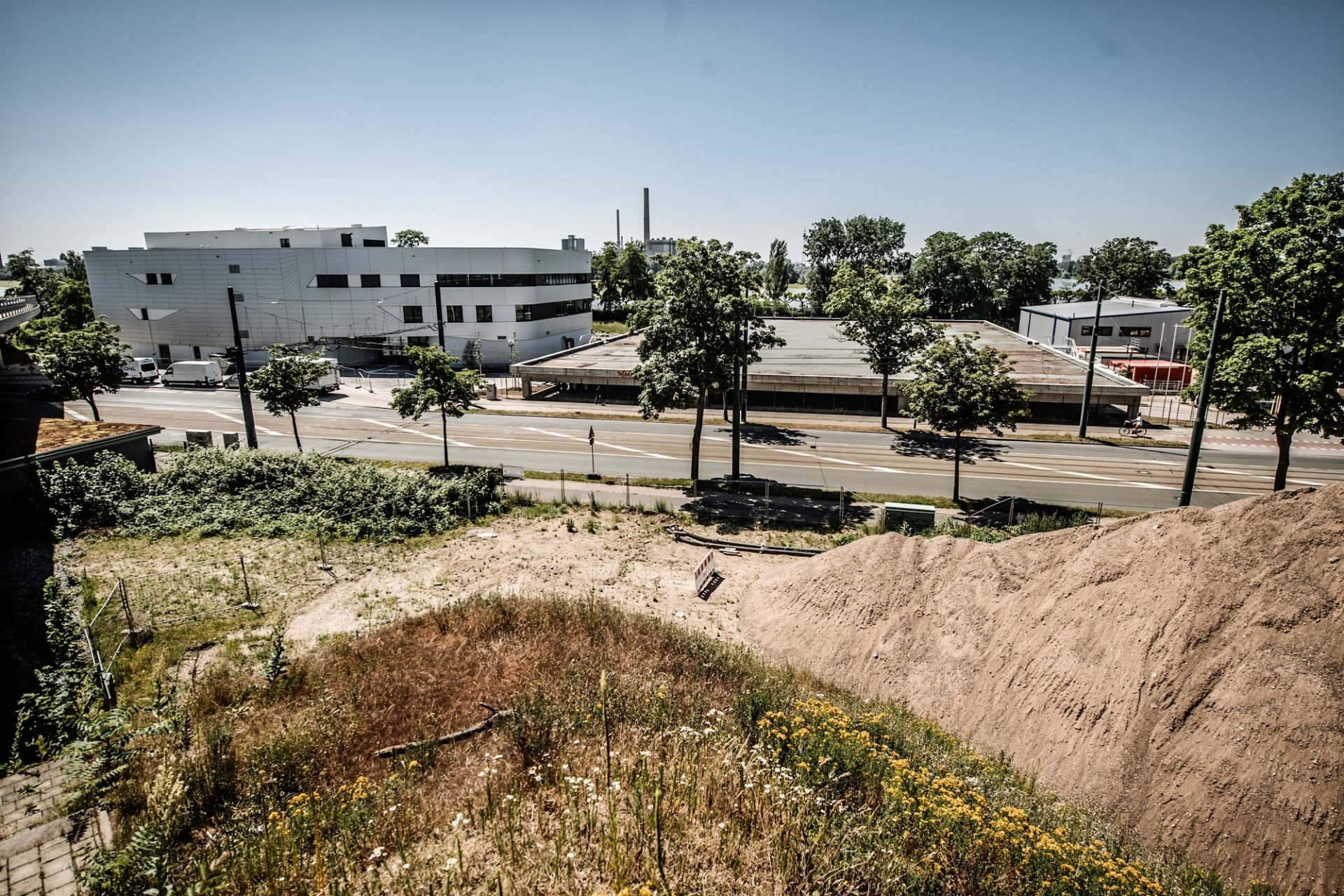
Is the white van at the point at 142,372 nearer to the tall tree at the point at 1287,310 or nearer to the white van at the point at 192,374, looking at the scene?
the white van at the point at 192,374

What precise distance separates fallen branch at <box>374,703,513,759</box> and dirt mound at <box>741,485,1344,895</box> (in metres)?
7.00

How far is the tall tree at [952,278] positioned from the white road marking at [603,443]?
6068 cm

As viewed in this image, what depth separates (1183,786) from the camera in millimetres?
8812

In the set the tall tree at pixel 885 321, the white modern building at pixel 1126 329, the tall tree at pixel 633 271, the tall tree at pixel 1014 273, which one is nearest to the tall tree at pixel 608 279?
the tall tree at pixel 633 271

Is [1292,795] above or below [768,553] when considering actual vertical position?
above

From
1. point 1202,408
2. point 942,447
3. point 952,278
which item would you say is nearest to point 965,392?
→ point 1202,408

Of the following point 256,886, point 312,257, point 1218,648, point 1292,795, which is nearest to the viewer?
point 256,886

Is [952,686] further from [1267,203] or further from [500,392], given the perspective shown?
[500,392]

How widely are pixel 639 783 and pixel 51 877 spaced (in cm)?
667

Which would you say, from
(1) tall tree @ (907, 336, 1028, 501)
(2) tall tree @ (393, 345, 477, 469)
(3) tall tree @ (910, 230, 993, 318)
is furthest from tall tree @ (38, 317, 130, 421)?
(3) tall tree @ (910, 230, 993, 318)

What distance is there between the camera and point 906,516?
2070 cm

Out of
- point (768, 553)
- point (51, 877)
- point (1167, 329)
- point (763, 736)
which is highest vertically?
point (1167, 329)

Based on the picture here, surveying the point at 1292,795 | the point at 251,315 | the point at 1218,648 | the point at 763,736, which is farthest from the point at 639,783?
the point at 251,315

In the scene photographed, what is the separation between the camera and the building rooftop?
195 ft
